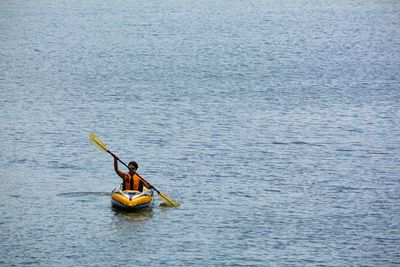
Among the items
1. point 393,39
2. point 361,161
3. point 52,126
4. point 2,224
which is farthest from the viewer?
point 393,39

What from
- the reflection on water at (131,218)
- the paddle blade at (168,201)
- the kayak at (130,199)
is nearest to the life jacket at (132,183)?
the kayak at (130,199)

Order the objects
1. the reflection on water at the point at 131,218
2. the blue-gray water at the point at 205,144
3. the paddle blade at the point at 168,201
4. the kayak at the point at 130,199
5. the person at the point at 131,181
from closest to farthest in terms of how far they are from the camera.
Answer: the blue-gray water at the point at 205,144 → the reflection on water at the point at 131,218 → the kayak at the point at 130,199 → the person at the point at 131,181 → the paddle blade at the point at 168,201

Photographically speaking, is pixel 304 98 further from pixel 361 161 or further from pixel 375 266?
pixel 375 266

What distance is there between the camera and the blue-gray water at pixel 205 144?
34.0m

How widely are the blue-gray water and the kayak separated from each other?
1.46 ft

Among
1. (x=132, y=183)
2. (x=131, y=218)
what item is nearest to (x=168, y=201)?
(x=132, y=183)

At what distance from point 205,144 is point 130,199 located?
40.8ft

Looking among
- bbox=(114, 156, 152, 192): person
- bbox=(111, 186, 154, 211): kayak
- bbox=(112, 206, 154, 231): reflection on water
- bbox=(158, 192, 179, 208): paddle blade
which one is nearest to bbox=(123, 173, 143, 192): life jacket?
bbox=(114, 156, 152, 192): person

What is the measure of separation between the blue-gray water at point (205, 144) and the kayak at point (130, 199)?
1.46 feet

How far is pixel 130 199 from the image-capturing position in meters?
35.8

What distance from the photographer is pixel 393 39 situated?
289 feet

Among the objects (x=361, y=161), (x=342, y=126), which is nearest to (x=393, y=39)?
(x=342, y=126)

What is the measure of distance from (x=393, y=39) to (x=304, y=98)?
31197 millimetres

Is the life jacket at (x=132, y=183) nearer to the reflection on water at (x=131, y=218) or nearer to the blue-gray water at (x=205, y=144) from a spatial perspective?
the reflection on water at (x=131, y=218)
